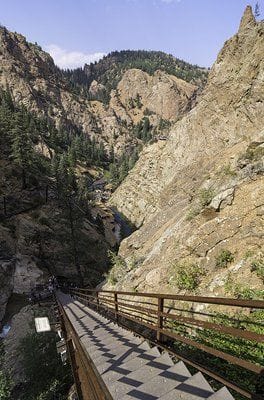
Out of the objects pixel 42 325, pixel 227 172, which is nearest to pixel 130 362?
pixel 42 325

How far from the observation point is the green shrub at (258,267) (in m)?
10.7

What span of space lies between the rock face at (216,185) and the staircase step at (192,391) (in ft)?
20.4

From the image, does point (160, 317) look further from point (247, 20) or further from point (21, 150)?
point (247, 20)

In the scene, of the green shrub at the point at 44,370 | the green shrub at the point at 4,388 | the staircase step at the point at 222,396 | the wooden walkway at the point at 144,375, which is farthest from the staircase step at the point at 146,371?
the green shrub at the point at 4,388

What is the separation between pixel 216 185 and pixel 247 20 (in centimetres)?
4286

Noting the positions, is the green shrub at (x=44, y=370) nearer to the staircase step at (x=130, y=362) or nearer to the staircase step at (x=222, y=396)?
the staircase step at (x=130, y=362)

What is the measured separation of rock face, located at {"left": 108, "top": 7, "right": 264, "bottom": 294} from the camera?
14.4m

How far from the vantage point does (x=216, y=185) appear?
1894cm

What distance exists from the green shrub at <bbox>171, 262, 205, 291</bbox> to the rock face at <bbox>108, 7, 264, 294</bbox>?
31cm

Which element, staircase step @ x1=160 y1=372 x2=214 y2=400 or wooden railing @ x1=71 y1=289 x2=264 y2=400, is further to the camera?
staircase step @ x1=160 y1=372 x2=214 y2=400

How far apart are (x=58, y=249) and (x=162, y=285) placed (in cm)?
3748

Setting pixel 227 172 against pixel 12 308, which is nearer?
pixel 227 172

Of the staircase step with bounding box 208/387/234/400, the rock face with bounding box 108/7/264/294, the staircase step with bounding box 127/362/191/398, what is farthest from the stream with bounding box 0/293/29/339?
the staircase step with bounding box 208/387/234/400

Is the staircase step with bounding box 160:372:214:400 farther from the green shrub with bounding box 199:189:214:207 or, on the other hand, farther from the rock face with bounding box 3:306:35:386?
the rock face with bounding box 3:306:35:386
